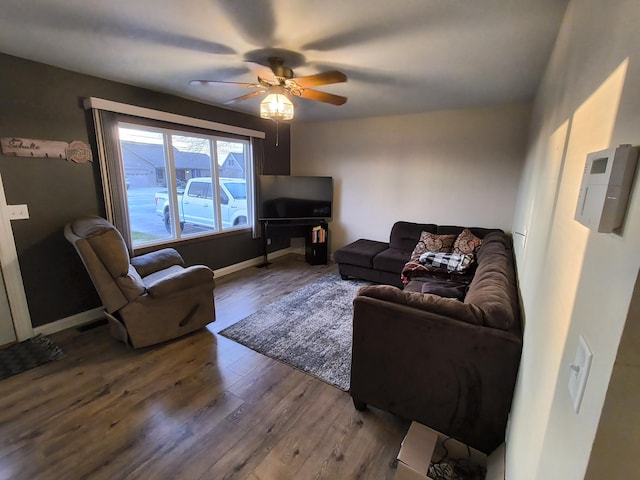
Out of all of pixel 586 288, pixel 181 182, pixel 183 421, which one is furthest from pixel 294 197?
pixel 586 288

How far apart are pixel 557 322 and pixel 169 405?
2.18 metres

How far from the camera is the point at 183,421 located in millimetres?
1840

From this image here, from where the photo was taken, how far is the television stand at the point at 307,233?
15.5 feet

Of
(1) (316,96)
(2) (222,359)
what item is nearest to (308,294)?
(2) (222,359)

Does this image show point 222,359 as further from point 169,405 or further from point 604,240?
point 604,240

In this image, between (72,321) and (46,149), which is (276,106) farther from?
(72,321)

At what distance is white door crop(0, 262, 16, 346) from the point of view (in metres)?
2.50

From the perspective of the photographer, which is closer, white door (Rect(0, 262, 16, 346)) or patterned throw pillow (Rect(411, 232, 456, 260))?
white door (Rect(0, 262, 16, 346))

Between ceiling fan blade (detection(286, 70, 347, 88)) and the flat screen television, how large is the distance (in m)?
2.42

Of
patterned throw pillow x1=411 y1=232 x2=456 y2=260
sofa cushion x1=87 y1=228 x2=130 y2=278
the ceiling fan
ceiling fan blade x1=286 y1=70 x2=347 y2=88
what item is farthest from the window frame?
patterned throw pillow x1=411 y1=232 x2=456 y2=260

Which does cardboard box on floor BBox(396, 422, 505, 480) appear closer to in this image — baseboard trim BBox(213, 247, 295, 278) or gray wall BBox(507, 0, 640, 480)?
gray wall BBox(507, 0, 640, 480)

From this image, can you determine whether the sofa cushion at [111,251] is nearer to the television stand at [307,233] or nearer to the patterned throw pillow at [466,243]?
the television stand at [307,233]

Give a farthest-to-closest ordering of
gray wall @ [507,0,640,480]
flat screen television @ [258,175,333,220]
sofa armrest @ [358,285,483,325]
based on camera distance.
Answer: flat screen television @ [258,175,333,220] < sofa armrest @ [358,285,483,325] < gray wall @ [507,0,640,480]

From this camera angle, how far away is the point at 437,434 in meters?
1.61
